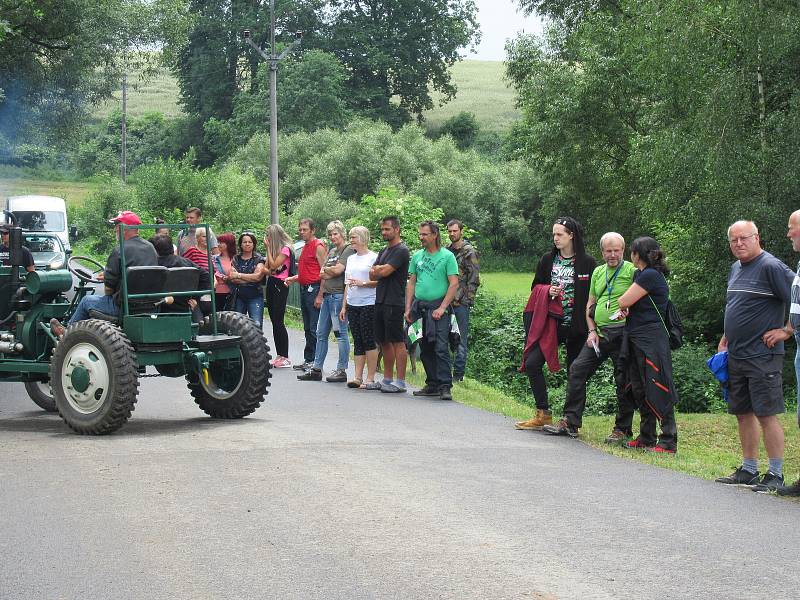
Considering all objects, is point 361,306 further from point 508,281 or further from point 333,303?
point 508,281

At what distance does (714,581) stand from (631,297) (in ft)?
16.2

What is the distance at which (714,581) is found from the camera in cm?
637

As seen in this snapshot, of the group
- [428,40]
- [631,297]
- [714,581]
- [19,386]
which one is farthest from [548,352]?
[428,40]

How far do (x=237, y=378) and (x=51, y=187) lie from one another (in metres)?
86.7

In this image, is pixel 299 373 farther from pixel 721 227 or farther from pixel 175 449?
pixel 721 227

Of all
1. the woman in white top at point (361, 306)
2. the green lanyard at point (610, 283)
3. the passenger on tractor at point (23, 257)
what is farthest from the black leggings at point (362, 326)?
the passenger on tractor at point (23, 257)

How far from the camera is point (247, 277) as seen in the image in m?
17.2

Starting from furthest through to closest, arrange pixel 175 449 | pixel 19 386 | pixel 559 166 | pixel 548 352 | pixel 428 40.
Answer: pixel 428 40, pixel 559 166, pixel 19 386, pixel 548 352, pixel 175 449

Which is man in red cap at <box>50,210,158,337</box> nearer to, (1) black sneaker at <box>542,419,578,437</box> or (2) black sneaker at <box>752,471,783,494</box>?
(1) black sneaker at <box>542,419,578,437</box>

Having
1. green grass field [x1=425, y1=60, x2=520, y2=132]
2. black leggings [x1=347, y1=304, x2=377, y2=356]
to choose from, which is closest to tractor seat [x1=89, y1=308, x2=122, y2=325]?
black leggings [x1=347, y1=304, x2=377, y2=356]

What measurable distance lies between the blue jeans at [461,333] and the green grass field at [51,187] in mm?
67047

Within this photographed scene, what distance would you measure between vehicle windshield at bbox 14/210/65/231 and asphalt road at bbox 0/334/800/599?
100.0 feet

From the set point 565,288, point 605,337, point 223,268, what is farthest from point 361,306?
point 605,337

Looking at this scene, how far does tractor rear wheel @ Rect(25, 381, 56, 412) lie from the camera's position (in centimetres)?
1327
